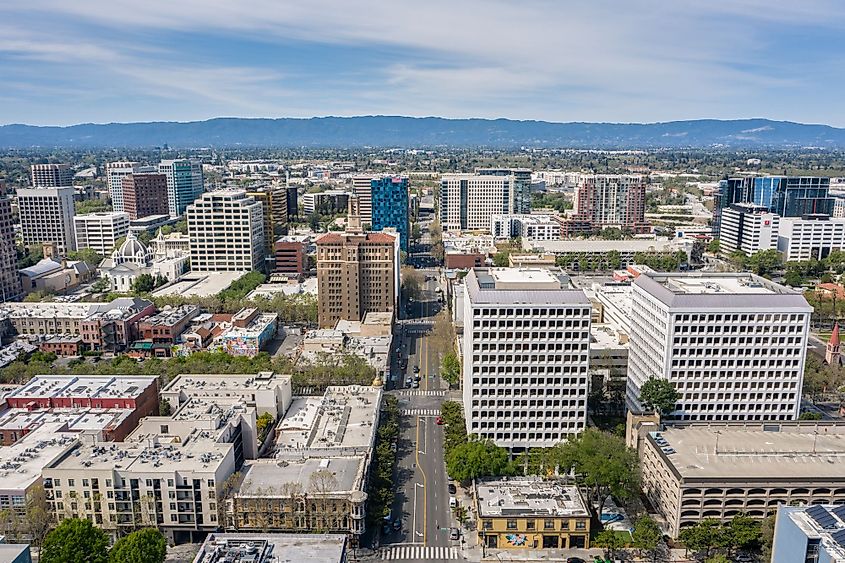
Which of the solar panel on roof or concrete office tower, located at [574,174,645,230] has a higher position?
concrete office tower, located at [574,174,645,230]

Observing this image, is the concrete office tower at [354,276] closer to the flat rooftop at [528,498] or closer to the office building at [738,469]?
the flat rooftop at [528,498]

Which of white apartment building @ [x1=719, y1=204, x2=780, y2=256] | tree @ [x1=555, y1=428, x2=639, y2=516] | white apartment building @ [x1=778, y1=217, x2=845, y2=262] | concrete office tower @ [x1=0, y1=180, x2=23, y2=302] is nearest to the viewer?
tree @ [x1=555, y1=428, x2=639, y2=516]

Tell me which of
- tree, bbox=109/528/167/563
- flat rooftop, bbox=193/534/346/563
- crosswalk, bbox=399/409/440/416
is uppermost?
flat rooftop, bbox=193/534/346/563

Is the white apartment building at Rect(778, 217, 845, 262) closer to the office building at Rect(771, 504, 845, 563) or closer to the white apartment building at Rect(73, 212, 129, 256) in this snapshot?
the office building at Rect(771, 504, 845, 563)

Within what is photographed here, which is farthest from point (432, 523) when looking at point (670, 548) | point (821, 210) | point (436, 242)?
point (821, 210)

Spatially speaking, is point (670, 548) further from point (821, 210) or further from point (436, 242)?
point (821, 210)

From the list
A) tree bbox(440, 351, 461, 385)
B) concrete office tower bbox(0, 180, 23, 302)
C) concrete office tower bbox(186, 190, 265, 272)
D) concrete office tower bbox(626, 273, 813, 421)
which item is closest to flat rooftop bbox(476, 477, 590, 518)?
concrete office tower bbox(626, 273, 813, 421)

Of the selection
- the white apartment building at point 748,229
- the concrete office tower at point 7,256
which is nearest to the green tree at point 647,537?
the concrete office tower at point 7,256

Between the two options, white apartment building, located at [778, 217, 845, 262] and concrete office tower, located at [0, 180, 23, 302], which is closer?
concrete office tower, located at [0, 180, 23, 302]
